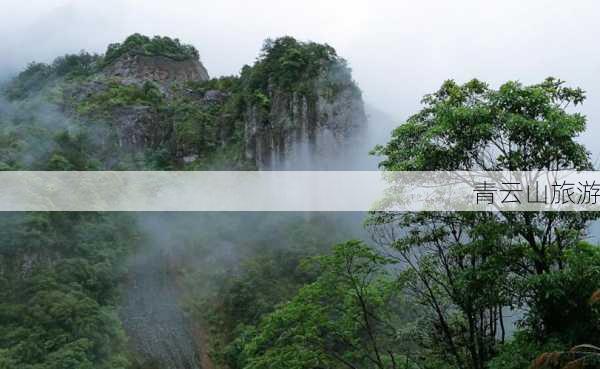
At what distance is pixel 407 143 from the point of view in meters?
7.75

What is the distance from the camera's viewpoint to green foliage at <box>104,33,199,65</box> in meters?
50.1

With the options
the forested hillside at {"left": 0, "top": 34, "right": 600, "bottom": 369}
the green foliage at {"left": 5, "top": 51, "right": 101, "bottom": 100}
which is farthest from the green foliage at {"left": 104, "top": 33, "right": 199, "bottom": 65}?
the green foliage at {"left": 5, "top": 51, "right": 101, "bottom": 100}

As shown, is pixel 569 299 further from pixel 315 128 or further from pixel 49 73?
pixel 49 73

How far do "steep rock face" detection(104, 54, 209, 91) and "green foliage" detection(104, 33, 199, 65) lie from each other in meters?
0.45

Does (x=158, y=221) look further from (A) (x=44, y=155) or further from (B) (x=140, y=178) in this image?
(A) (x=44, y=155)

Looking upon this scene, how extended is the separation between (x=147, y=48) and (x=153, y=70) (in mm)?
2642

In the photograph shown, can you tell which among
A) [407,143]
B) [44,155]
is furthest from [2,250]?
[407,143]

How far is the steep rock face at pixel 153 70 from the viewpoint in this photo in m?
48.2

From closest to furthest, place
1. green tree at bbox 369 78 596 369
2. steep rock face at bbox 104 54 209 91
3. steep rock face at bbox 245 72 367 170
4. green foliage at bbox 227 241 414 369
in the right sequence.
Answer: green tree at bbox 369 78 596 369 < green foliage at bbox 227 241 414 369 < steep rock face at bbox 245 72 367 170 < steep rock face at bbox 104 54 209 91

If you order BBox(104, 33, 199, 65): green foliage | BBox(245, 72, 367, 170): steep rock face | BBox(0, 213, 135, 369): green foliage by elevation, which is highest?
BBox(104, 33, 199, 65): green foliage

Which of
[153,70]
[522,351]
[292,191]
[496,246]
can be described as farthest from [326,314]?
[153,70]

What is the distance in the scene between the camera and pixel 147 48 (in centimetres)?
5022

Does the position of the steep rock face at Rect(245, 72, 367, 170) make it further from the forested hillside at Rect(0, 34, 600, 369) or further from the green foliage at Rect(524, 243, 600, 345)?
the green foliage at Rect(524, 243, 600, 345)

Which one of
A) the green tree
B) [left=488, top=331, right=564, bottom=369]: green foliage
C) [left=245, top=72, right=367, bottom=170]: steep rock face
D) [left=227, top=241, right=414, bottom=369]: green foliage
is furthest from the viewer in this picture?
[left=245, top=72, right=367, bottom=170]: steep rock face
